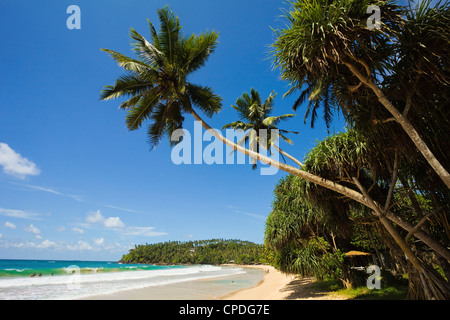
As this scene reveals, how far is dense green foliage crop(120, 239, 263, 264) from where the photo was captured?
106 meters

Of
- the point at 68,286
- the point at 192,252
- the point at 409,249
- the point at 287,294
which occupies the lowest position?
the point at 192,252

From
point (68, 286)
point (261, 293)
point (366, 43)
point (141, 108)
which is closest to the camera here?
point (366, 43)

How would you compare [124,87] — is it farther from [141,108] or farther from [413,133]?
[413,133]

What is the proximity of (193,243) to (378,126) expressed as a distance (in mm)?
136329

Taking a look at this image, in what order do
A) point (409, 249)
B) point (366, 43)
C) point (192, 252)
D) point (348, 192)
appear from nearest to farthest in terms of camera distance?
1. point (366, 43)
2. point (409, 249)
3. point (348, 192)
4. point (192, 252)

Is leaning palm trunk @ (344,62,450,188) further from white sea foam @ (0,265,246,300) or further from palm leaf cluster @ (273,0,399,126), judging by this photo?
white sea foam @ (0,265,246,300)

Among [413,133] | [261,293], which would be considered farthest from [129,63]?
[261,293]

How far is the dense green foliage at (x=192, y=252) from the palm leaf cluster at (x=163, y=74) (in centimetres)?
9753

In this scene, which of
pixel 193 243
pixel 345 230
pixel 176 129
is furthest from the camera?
pixel 193 243

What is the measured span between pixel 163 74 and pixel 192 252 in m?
124

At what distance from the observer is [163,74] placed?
753 centimetres
